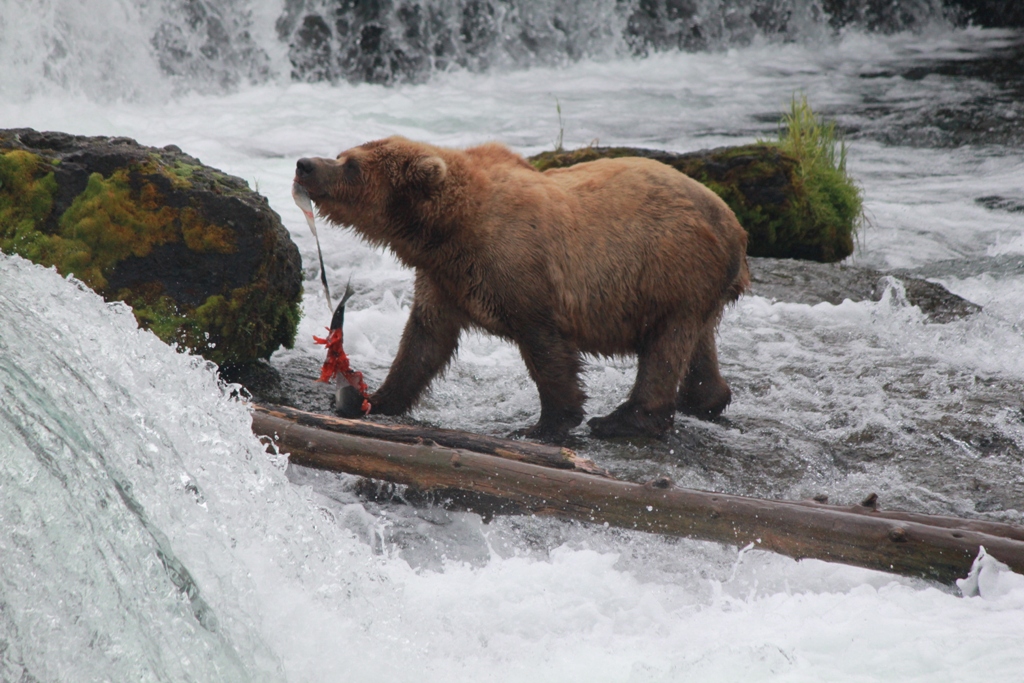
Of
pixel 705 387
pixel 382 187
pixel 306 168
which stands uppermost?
pixel 306 168

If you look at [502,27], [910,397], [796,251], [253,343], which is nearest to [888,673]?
[910,397]

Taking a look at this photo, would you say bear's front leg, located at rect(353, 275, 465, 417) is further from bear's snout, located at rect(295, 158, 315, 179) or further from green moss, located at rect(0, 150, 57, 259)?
green moss, located at rect(0, 150, 57, 259)

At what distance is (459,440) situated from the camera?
416 cm

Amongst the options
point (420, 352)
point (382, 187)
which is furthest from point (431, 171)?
point (420, 352)

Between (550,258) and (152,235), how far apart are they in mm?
2131

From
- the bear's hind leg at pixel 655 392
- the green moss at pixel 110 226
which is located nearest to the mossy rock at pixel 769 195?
the bear's hind leg at pixel 655 392

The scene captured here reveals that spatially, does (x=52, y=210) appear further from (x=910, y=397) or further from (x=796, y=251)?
(x=796, y=251)

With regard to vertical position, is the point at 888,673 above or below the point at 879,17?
below

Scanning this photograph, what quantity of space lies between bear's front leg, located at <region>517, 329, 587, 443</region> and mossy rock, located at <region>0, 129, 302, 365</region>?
157cm

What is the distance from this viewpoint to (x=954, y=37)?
17.9 m

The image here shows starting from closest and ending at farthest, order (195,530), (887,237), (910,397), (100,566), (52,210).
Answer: (100,566), (195,530), (52,210), (910,397), (887,237)

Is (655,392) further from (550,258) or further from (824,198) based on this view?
(824,198)

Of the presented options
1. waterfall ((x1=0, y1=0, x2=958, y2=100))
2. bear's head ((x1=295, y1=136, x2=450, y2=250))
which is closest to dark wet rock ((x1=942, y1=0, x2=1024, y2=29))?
waterfall ((x1=0, y1=0, x2=958, y2=100))

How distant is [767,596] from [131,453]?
228 centimetres
